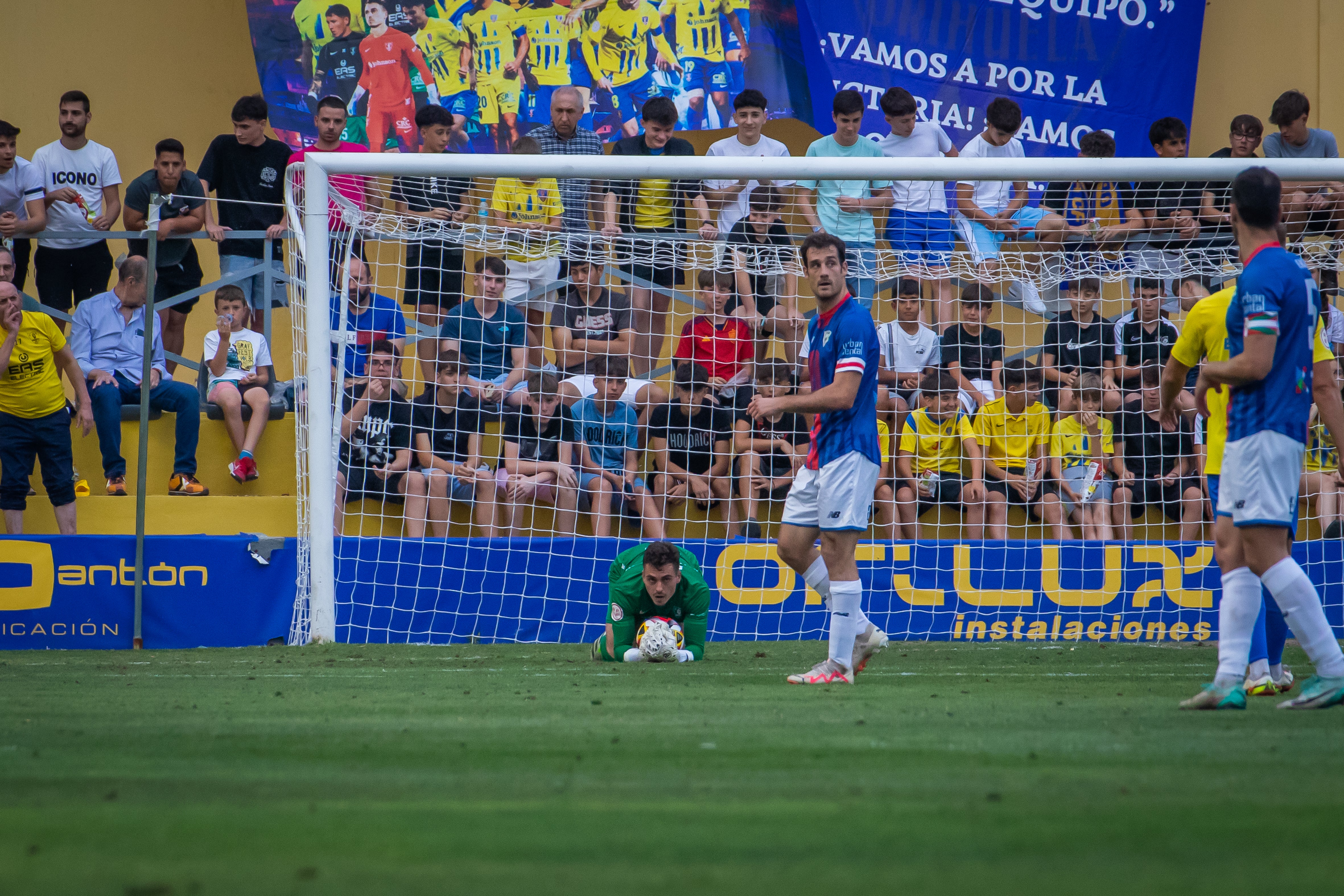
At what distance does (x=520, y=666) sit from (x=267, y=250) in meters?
5.00

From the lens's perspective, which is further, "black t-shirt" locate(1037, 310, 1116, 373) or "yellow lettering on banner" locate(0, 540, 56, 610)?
"black t-shirt" locate(1037, 310, 1116, 373)

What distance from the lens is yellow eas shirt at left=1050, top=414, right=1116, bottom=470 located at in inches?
384

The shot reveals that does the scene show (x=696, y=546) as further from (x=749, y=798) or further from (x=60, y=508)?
(x=749, y=798)

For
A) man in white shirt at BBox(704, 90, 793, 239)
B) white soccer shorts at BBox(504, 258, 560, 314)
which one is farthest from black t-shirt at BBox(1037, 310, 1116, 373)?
white soccer shorts at BBox(504, 258, 560, 314)

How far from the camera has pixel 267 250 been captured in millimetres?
10258

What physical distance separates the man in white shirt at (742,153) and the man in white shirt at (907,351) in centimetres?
126

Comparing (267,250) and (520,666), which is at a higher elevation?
(267,250)

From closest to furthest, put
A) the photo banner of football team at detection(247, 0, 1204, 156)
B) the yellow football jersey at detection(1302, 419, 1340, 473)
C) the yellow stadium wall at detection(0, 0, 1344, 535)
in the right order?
1. the yellow football jersey at detection(1302, 419, 1340, 473)
2. the photo banner of football team at detection(247, 0, 1204, 156)
3. the yellow stadium wall at detection(0, 0, 1344, 535)

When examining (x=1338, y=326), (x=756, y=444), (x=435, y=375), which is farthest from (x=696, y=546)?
(x=1338, y=326)

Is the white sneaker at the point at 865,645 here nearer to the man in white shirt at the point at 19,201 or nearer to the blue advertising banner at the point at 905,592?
the blue advertising banner at the point at 905,592

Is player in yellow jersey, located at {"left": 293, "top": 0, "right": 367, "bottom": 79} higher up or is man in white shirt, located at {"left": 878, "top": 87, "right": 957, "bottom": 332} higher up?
player in yellow jersey, located at {"left": 293, "top": 0, "right": 367, "bottom": 79}

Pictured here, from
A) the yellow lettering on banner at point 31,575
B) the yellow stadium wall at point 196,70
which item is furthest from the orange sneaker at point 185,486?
the yellow stadium wall at point 196,70

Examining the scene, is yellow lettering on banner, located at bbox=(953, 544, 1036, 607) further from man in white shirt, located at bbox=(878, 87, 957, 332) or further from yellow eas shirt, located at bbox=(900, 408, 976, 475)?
man in white shirt, located at bbox=(878, 87, 957, 332)

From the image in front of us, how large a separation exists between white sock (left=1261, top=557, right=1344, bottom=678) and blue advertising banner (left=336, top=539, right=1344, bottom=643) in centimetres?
492
